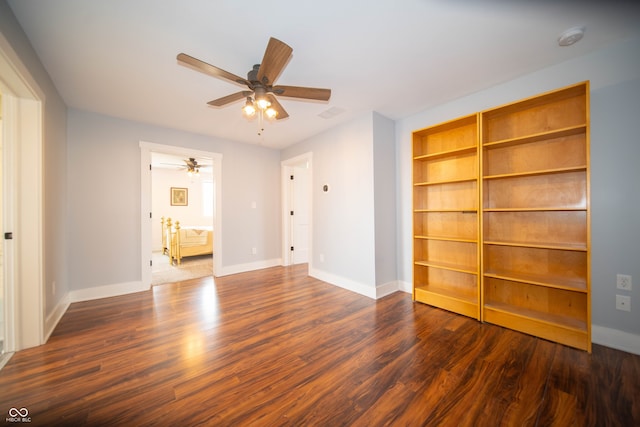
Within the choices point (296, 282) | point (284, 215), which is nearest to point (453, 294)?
point (296, 282)

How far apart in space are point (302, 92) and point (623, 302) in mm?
3171

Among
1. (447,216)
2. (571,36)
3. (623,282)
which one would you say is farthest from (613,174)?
(447,216)

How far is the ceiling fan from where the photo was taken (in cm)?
156

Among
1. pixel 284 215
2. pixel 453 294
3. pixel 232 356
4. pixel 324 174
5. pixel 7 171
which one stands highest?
pixel 324 174

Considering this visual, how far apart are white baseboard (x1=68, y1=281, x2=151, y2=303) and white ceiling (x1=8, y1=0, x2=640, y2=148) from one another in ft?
7.93

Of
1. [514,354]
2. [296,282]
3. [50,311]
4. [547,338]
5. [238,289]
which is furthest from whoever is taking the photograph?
[296,282]

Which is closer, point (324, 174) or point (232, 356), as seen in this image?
point (232, 356)

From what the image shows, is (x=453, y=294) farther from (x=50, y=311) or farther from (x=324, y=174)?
(x=50, y=311)

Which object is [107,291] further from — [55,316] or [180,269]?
[180,269]

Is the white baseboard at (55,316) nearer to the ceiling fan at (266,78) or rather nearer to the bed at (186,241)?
the bed at (186,241)

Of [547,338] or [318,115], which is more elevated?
[318,115]

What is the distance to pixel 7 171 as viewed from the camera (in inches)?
72.3

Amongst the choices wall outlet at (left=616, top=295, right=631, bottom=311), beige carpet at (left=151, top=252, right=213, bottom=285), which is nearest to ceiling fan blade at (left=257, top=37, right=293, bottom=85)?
wall outlet at (left=616, top=295, right=631, bottom=311)

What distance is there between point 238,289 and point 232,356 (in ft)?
5.49
